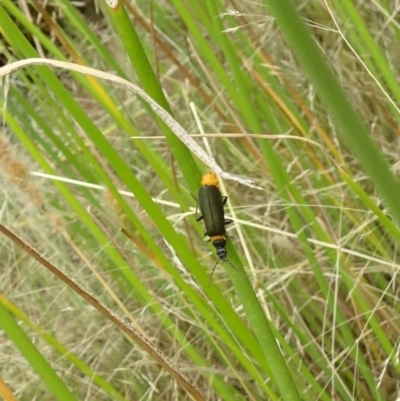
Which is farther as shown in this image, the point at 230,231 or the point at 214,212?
the point at 230,231

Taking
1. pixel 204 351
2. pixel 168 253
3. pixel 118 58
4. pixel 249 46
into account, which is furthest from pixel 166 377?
pixel 118 58

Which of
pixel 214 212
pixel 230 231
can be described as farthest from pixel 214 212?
pixel 230 231

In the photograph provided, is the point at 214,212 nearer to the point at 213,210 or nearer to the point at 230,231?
the point at 213,210

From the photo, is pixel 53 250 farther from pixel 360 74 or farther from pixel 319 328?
pixel 360 74

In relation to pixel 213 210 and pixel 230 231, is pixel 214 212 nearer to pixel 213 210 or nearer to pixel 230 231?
pixel 213 210

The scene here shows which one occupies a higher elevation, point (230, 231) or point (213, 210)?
point (213, 210)

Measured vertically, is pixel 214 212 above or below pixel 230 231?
above

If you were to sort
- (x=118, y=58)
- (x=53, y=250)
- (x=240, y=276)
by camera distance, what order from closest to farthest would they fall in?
1. (x=240, y=276)
2. (x=53, y=250)
3. (x=118, y=58)

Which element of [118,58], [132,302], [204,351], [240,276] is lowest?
[204,351]
